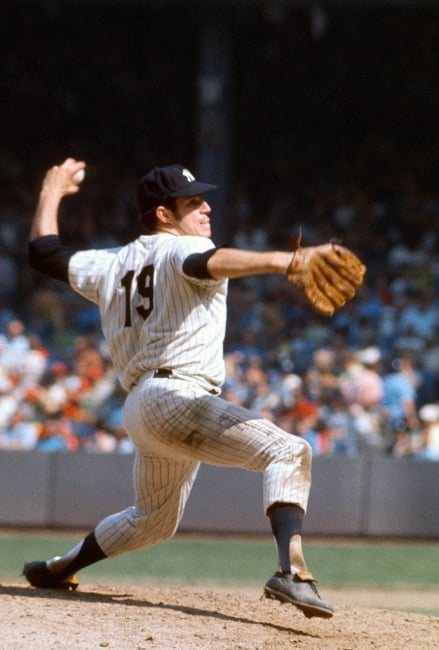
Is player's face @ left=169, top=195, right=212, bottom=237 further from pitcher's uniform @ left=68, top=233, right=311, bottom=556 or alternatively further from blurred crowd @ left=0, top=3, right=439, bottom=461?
blurred crowd @ left=0, top=3, right=439, bottom=461

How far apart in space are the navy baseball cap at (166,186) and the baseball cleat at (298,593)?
1.53m

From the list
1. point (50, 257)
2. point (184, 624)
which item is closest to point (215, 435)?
point (184, 624)

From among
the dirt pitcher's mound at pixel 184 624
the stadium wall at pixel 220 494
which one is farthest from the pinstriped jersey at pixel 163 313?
the stadium wall at pixel 220 494

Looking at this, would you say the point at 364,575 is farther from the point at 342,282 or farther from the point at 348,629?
the point at 342,282

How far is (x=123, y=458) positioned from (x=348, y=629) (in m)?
7.01

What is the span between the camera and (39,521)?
1208 centimetres

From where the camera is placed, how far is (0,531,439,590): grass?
9.66 m

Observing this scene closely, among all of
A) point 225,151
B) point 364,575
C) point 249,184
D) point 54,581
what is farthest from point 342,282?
point 249,184

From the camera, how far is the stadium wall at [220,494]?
39.1ft

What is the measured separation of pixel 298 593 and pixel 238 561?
20.3 ft

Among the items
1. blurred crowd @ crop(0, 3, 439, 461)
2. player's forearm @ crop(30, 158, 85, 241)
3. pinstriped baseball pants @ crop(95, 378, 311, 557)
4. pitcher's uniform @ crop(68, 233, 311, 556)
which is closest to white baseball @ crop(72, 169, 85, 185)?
player's forearm @ crop(30, 158, 85, 241)

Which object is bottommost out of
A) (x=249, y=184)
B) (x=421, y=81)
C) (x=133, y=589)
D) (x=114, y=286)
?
(x=133, y=589)

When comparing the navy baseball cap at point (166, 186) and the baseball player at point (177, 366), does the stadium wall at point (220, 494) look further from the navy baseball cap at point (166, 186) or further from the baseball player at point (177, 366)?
the navy baseball cap at point (166, 186)

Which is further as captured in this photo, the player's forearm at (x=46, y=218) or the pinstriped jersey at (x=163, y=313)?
the player's forearm at (x=46, y=218)
